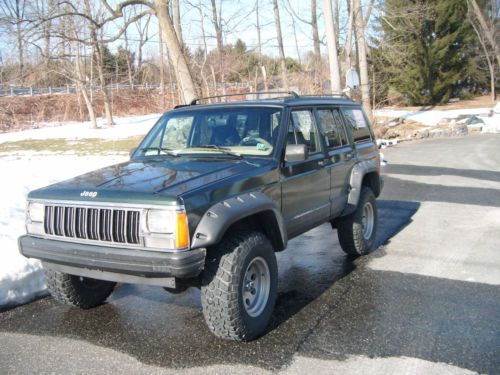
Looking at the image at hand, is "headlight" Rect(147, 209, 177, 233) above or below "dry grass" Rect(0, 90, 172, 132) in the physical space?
below

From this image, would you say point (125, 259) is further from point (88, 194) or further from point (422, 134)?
point (422, 134)

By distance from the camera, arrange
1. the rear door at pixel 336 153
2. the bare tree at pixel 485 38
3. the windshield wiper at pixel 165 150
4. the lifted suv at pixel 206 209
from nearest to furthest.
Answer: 1. the lifted suv at pixel 206 209
2. the windshield wiper at pixel 165 150
3. the rear door at pixel 336 153
4. the bare tree at pixel 485 38

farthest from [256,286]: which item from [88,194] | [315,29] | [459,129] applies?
[315,29]

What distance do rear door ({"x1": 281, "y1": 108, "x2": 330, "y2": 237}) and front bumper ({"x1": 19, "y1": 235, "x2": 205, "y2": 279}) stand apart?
138cm

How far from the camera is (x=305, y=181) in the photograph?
191 inches

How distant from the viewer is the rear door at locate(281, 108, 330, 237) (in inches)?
182

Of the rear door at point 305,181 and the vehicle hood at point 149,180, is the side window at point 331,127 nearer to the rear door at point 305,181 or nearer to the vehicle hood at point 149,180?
the rear door at point 305,181

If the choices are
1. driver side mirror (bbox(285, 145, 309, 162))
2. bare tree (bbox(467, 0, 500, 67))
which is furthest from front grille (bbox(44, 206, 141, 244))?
bare tree (bbox(467, 0, 500, 67))

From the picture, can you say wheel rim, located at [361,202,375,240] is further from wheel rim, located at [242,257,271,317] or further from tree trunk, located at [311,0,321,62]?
tree trunk, located at [311,0,321,62]

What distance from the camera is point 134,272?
3535 mm

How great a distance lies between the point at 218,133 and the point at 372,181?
2.59 m

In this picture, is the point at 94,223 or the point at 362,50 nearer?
the point at 94,223

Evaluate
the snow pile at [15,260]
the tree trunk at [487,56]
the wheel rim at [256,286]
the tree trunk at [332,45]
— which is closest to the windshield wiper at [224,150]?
the wheel rim at [256,286]

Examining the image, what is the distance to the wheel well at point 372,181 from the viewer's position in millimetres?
6361
